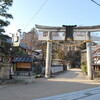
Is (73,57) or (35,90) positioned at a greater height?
(73,57)

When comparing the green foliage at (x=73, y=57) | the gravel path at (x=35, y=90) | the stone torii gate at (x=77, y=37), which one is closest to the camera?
the gravel path at (x=35, y=90)

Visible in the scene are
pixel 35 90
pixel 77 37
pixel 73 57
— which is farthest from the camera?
pixel 73 57

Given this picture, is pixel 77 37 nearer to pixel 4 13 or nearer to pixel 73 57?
pixel 4 13

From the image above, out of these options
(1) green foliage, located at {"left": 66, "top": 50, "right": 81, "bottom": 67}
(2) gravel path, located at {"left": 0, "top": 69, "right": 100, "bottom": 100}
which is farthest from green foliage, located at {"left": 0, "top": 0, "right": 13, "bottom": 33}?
(1) green foliage, located at {"left": 66, "top": 50, "right": 81, "bottom": 67}

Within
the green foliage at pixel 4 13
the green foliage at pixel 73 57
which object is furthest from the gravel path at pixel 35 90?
the green foliage at pixel 73 57

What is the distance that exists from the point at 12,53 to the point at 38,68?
10.3 metres

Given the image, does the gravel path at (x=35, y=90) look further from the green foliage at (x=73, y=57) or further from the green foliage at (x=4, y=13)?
the green foliage at (x=73, y=57)

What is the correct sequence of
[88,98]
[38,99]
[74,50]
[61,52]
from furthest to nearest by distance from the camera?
[74,50] → [61,52] → [88,98] → [38,99]

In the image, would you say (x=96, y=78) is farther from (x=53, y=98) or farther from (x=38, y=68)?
(x=53, y=98)

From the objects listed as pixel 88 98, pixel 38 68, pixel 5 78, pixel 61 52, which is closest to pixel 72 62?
pixel 61 52

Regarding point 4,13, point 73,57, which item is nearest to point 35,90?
point 4,13

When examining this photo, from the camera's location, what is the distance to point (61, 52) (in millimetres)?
40469

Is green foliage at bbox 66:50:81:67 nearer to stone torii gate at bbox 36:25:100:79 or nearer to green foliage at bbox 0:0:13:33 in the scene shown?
stone torii gate at bbox 36:25:100:79

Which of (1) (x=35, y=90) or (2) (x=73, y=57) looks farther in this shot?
(2) (x=73, y=57)
